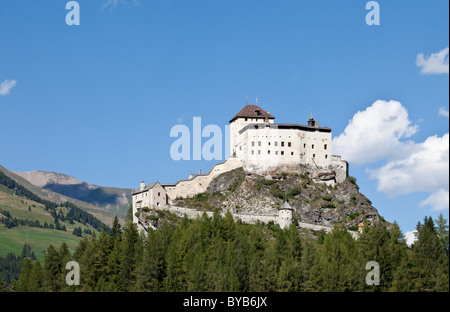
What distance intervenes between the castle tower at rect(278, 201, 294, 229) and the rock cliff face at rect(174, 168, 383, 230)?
227 cm

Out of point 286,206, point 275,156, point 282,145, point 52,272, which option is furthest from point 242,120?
point 52,272

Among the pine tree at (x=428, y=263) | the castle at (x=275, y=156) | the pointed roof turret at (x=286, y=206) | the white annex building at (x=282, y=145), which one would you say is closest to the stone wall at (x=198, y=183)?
the castle at (x=275, y=156)

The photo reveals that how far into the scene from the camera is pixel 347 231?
118188 mm

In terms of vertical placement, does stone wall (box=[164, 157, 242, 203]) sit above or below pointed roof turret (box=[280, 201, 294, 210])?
above

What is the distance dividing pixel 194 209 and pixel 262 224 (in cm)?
1340

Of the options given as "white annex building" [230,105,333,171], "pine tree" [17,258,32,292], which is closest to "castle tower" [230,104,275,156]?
"white annex building" [230,105,333,171]

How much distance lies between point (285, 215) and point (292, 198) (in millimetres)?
6882

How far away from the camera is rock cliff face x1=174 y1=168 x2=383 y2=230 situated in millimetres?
124562

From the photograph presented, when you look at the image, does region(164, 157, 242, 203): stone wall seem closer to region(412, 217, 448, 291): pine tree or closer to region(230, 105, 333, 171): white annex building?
region(230, 105, 333, 171): white annex building

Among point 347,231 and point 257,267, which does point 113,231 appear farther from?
point 347,231

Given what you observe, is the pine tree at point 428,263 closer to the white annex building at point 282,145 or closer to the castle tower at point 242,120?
the white annex building at point 282,145

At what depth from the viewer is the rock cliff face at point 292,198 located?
125 m

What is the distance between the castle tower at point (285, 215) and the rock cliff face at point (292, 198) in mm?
2269

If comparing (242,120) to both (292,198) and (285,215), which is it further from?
(285,215)
